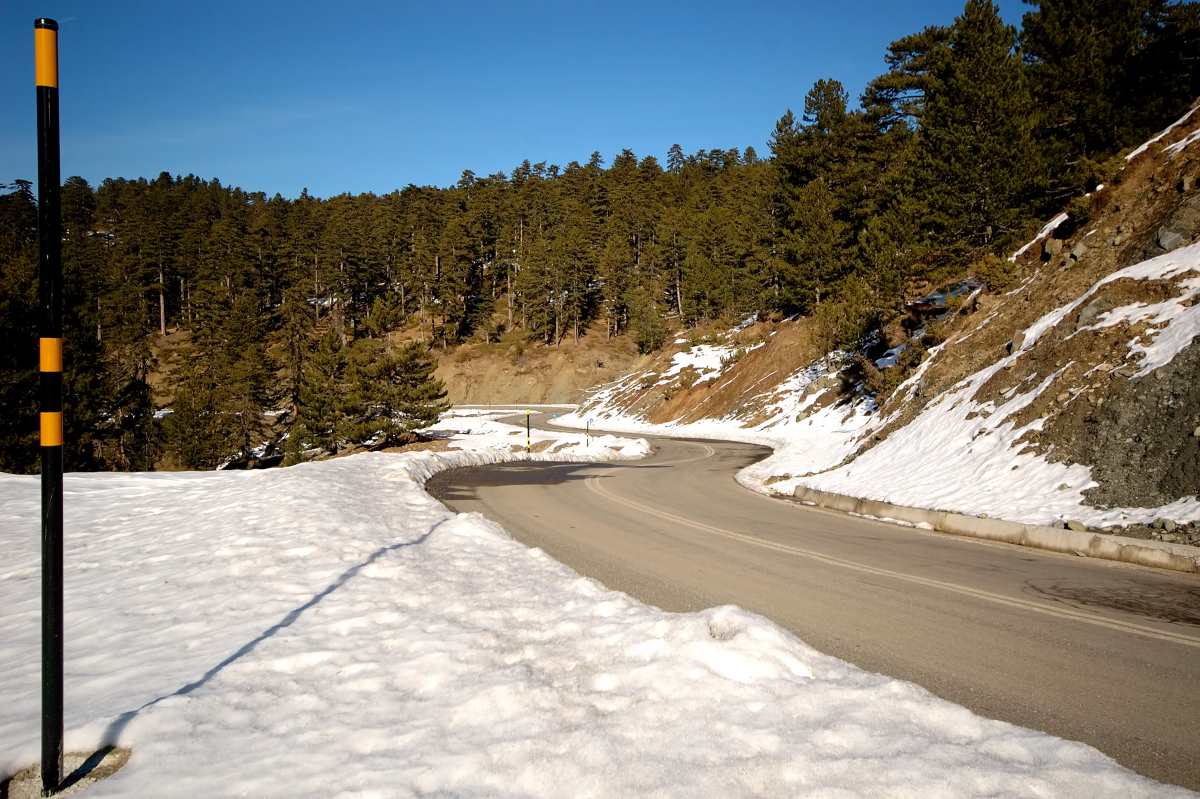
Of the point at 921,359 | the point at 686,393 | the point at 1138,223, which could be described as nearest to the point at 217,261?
the point at 686,393

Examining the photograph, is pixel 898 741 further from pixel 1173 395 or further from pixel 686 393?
pixel 686 393

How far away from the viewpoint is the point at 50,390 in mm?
3182

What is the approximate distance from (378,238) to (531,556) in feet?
311

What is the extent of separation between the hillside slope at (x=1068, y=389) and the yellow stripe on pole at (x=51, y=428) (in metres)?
11.2

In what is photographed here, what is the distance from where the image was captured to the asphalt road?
412 centimetres

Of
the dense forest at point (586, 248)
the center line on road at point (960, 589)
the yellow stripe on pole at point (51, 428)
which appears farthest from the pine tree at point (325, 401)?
the yellow stripe on pole at point (51, 428)

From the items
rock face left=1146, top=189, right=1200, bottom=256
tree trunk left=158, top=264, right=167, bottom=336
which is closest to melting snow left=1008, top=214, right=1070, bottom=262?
rock face left=1146, top=189, right=1200, bottom=256

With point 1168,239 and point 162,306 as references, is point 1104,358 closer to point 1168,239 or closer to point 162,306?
point 1168,239

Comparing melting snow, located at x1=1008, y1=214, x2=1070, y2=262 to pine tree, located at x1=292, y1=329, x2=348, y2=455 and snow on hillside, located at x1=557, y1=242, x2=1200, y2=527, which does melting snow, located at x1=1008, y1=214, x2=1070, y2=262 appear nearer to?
snow on hillside, located at x1=557, y1=242, x2=1200, y2=527

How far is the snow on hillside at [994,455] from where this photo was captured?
35.3 feet

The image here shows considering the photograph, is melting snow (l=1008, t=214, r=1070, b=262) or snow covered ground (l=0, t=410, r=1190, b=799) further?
melting snow (l=1008, t=214, r=1070, b=262)

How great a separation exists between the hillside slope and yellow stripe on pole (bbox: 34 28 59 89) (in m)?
11.6

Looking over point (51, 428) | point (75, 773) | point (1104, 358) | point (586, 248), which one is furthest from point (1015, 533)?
point (586, 248)

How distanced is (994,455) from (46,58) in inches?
577
